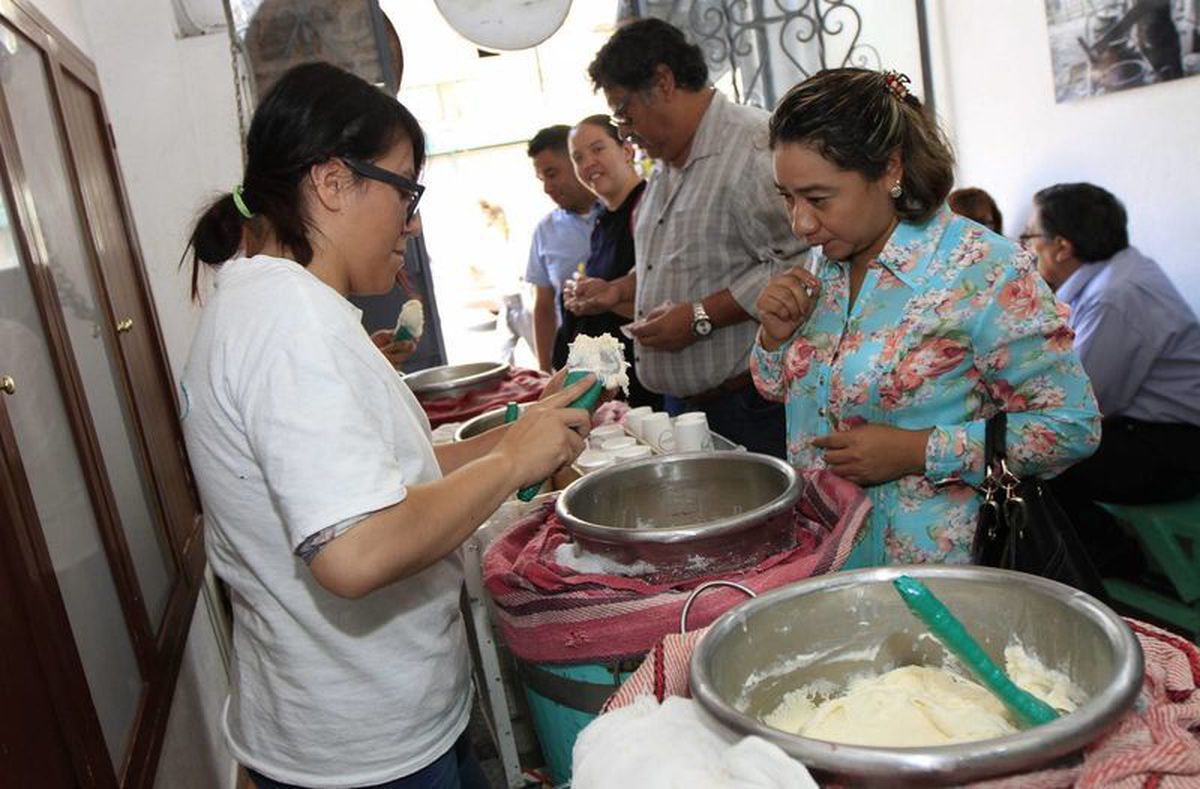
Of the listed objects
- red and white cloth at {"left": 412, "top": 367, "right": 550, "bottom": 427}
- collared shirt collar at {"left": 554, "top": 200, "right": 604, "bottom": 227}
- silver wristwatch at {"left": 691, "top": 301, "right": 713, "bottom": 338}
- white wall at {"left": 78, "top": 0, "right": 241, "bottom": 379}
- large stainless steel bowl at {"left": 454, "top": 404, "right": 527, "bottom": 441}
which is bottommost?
red and white cloth at {"left": 412, "top": 367, "right": 550, "bottom": 427}

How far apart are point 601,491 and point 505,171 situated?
36.7 feet

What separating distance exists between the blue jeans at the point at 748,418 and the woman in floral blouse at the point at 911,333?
1030mm

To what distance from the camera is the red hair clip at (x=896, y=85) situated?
1.64 meters

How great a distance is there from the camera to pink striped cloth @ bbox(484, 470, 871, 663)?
1354 millimetres

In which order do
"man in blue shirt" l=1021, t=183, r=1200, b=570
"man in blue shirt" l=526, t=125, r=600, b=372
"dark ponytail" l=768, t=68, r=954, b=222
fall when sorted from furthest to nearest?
"man in blue shirt" l=526, t=125, r=600, b=372 < "man in blue shirt" l=1021, t=183, r=1200, b=570 < "dark ponytail" l=768, t=68, r=954, b=222

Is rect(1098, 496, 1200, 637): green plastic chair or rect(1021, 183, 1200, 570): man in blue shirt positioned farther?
rect(1021, 183, 1200, 570): man in blue shirt

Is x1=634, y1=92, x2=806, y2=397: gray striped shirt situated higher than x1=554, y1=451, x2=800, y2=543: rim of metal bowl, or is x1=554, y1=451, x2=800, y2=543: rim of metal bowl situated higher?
x1=634, y1=92, x2=806, y2=397: gray striped shirt

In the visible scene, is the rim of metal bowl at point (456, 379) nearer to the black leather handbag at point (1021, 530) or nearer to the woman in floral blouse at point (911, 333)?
the woman in floral blouse at point (911, 333)

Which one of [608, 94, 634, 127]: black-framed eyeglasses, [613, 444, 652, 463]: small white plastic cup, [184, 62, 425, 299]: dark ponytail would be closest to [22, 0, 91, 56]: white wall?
[608, 94, 634, 127]: black-framed eyeglasses

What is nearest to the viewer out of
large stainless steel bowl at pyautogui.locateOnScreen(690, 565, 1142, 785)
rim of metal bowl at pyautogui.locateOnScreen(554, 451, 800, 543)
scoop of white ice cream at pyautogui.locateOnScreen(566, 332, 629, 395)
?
large stainless steel bowl at pyautogui.locateOnScreen(690, 565, 1142, 785)

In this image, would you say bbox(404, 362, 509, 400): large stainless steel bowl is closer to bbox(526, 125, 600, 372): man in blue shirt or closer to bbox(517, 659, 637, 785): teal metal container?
bbox(526, 125, 600, 372): man in blue shirt

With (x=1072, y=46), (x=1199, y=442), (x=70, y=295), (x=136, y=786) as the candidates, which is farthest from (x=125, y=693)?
(x=1072, y=46)

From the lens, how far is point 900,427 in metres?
1.62

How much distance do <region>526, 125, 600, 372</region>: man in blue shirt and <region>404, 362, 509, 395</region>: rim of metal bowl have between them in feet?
3.05
